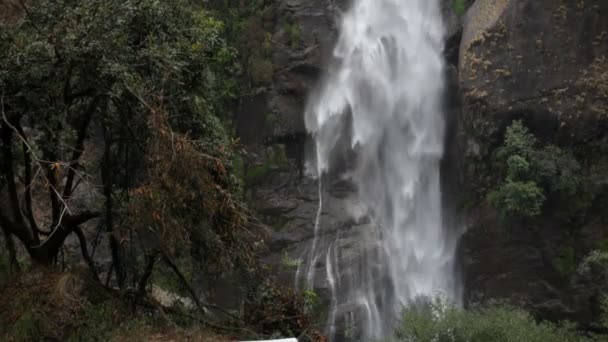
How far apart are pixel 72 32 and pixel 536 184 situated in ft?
56.8

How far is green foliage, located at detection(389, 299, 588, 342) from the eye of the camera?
52.5 feet

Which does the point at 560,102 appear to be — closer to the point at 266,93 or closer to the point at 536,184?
the point at 536,184

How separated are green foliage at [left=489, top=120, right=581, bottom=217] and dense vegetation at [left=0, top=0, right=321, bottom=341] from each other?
12467 mm

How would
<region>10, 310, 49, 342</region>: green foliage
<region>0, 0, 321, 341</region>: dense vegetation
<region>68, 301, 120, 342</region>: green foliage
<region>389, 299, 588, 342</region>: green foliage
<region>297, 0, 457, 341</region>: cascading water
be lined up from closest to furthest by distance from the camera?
<region>10, 310, 49, 342</region>: green foliage, <region>0, 0, 321, 341</region>: dense vegetation, <region>68, 301, 120, 342</region>: green foliage, <region>389, 299, 588, 342</region>: green foliage, <region>297, 0, 457, 341</region>: cascading water

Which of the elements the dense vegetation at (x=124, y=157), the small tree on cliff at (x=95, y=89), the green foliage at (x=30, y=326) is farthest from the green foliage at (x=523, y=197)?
the green foliage at (x=30, y=326)

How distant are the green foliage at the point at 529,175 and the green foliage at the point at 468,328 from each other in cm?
527

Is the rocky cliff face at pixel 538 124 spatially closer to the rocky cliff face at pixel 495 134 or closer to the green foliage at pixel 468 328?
the rocky cliff face at pixel 495 134

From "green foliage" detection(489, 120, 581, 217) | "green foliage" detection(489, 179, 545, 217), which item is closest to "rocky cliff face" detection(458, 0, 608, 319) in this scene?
"green foliage" detection(489, 120, 581, 217)

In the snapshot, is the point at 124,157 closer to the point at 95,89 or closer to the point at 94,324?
the point at 95,89

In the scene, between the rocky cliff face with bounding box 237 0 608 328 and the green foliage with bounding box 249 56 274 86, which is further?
the green foliage with bounding box 249 56 274 86

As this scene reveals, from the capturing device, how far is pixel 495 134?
77.7 feet

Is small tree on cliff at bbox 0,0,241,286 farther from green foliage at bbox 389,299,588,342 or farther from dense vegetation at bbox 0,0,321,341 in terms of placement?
green foliage at bbox 389,299,588,342

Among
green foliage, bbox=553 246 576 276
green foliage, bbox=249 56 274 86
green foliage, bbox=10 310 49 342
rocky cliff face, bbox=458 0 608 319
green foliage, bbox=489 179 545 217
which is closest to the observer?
green foliage, bbox=10 310 49 342

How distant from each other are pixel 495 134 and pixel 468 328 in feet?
31.6
